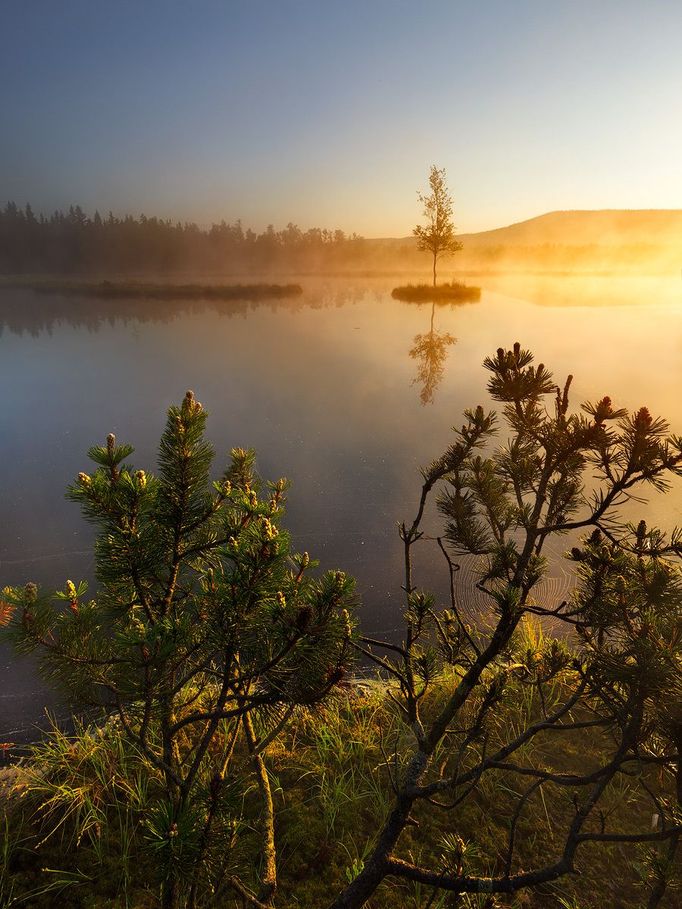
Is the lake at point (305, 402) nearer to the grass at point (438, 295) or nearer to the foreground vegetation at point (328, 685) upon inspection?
the foreground vegetation at point (328, 685)

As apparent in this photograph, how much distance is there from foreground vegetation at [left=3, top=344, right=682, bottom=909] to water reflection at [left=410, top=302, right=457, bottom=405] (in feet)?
26.2

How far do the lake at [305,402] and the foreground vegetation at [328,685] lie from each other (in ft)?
4.75

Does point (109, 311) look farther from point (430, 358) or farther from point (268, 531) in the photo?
point (268, 531)

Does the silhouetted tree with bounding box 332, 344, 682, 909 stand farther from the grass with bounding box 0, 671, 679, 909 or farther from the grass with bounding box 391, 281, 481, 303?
the grass with bounding box 391, 281, 481, 303

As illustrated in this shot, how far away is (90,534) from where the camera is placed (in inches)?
204

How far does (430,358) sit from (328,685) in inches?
510

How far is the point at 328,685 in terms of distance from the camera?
3.80 ft

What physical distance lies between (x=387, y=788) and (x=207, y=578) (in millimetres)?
1977

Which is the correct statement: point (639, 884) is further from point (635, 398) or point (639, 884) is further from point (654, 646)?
point (635, 398)

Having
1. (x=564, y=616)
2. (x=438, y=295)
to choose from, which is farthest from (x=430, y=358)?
(x=438, y=295)

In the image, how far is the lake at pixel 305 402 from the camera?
492 cm

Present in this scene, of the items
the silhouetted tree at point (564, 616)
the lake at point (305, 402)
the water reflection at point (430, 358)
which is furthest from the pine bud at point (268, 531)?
the water reflection at point (430, 358)

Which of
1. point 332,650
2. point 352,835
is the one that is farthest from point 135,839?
point 332,650

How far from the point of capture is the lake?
4918 millimetres
